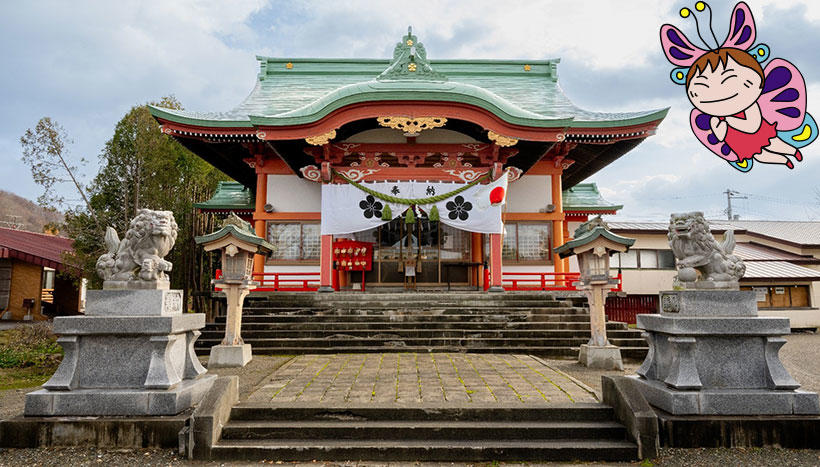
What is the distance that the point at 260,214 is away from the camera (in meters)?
13.7

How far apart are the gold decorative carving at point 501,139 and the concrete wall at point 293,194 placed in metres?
5.43

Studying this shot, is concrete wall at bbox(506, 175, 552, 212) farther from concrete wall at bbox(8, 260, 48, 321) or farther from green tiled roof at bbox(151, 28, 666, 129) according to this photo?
concrete wall at bbox(8, 260, 48, 321)

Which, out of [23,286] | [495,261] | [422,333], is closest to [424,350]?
[422,333]

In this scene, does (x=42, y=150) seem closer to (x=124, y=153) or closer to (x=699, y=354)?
(x=124, y=153)

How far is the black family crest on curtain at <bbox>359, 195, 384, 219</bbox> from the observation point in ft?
41.8

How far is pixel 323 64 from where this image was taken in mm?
18344

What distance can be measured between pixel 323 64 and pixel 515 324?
44.2ft

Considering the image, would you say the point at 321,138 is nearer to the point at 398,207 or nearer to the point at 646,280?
the point at 398,207

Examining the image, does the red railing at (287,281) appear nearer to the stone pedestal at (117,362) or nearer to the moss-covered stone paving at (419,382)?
the moss-covered stone paving at (419,382)

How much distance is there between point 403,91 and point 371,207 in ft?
10.7

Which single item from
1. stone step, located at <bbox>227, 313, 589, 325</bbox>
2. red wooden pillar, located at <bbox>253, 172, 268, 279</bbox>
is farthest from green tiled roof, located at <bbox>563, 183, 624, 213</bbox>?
red wooden pillar, located at <bbox>253, 172, 268, 279</bbox>

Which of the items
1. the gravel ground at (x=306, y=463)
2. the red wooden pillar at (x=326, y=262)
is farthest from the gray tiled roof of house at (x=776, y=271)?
the gravel ground at (x=306, y=463)

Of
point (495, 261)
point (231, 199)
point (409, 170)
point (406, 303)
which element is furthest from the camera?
point (231, 199)

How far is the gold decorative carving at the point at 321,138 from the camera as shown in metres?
12.0
